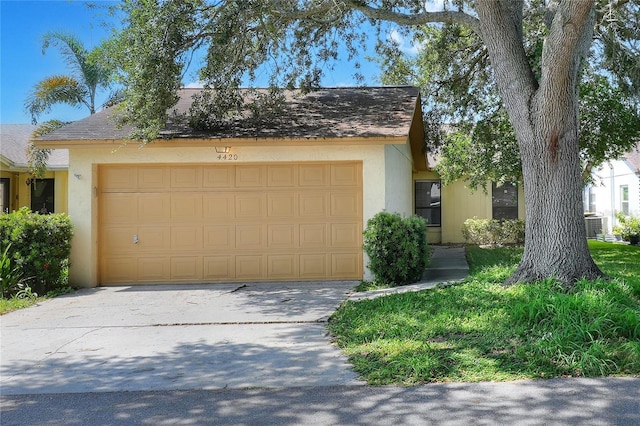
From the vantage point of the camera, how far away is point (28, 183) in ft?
56.3

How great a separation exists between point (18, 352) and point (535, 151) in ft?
24.1

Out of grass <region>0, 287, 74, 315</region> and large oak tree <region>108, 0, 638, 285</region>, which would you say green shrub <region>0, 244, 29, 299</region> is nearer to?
grass <region>0, 287, 74, 315</region>

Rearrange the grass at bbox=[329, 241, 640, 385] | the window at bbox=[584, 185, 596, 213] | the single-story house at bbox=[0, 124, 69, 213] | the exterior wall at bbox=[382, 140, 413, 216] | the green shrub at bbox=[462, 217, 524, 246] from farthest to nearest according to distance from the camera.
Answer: the window at bbox=[584, 185, 596, 213] < the green shrub at bbox=[462, 217, 524, 246] < the single-story house at bbox=[0, 124, 69, 213] < the exterior wall at bbox=[382, 140, 413, 216] < the grass at bbox=[329, 241, 640, 385]

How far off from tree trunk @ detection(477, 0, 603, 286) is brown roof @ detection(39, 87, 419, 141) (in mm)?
2645

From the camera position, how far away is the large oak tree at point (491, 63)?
731 cm

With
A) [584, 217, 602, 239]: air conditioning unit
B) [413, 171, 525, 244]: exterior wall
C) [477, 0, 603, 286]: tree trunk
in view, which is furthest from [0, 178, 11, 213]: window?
[584, 217, 602, 239]: air conditioning unit

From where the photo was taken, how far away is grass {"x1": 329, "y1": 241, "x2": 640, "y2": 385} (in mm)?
4711

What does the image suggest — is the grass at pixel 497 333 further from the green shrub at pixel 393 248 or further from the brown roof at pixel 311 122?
the brown roof at pixel 311 122

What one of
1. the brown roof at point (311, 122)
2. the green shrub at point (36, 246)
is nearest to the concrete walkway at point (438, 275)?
the brown roof at point (311, 122)

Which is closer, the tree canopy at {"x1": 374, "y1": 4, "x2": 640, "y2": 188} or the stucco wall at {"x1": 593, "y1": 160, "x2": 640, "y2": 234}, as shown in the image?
the tree canopy at {"x1": 374, "y1": 4, "x2": 640, "y2": 188}

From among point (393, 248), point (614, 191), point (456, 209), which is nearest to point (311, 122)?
point (393, 248)

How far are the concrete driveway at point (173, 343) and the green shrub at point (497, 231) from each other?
9749 mm

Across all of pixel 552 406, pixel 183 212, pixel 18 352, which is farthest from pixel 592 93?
pixel 18 352

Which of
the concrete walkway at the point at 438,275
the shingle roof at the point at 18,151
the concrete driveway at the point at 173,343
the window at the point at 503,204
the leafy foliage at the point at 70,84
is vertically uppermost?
the leafy foliage at the point at 70,84
